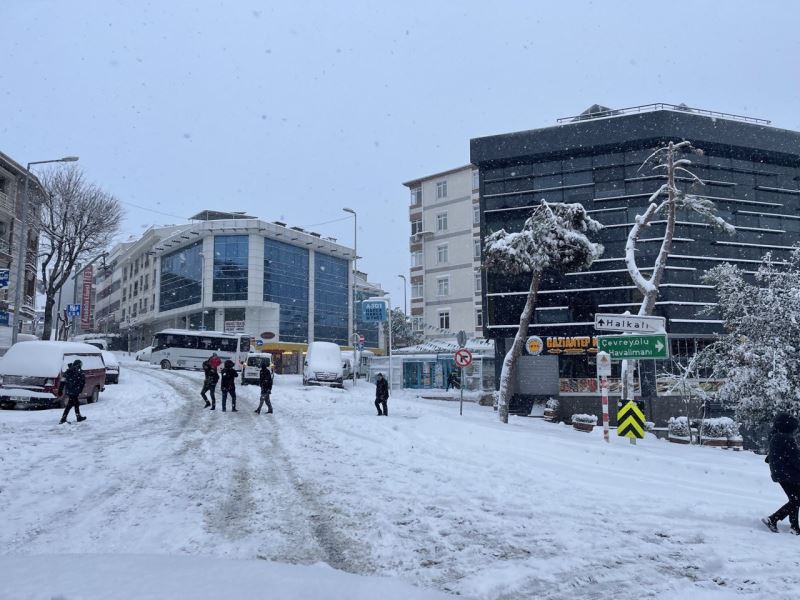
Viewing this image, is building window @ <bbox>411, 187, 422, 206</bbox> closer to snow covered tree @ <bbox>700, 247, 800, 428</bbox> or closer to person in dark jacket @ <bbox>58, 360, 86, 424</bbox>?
snow covered tree @ <bbox>700, 247, 800, 428</bbox>

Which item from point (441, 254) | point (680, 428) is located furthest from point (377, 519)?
point (441, 254)

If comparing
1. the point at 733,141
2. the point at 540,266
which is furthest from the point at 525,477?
the point at 733,141

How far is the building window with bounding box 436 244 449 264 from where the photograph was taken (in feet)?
153

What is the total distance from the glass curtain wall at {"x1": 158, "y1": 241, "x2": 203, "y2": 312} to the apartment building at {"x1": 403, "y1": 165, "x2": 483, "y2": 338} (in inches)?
988

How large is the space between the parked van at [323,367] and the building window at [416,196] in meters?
20.5

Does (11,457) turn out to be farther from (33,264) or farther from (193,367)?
(193,367)

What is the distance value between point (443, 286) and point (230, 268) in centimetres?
2415

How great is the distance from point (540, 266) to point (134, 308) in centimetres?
7091

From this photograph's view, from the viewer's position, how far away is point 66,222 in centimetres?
3106

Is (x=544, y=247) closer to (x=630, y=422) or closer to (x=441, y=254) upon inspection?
(x=630, y=422)

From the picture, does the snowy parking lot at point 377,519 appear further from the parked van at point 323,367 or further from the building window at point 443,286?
the building window at point 443,286

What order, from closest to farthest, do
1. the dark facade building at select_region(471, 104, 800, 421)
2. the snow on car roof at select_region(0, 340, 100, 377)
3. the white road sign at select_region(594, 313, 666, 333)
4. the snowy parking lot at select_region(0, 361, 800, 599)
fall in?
the snowy parking lot at select_region(0, 361, 800, 599)
the white road sign at select_region(594, 313, 666, 333)
the snow on car roof at select_region(0, 340, 100, 377)
the dark facade building at select_region(471, 104, 800, 421)

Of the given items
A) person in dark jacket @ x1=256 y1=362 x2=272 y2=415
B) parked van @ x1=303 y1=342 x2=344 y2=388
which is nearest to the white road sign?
person in dark jacket @ x1=256 y1=362 x2=272 y2=415

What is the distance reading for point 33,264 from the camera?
35.1 meters
